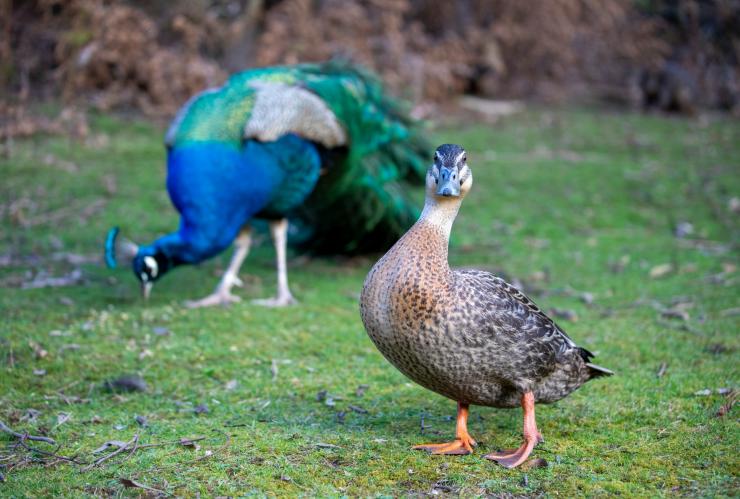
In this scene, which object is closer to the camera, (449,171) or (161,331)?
(449,171)

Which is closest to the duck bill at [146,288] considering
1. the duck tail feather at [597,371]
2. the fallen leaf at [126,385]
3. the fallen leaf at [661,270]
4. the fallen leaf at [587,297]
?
the fallen leaf at [126,385]

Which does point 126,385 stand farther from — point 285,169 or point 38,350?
point 285,169

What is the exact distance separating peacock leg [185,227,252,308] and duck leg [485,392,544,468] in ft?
11.2

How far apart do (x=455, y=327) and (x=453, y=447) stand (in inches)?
24.4

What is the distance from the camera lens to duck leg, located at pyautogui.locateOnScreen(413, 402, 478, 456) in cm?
416

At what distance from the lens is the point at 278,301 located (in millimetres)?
7117

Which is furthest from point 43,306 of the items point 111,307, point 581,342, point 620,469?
point 620,469

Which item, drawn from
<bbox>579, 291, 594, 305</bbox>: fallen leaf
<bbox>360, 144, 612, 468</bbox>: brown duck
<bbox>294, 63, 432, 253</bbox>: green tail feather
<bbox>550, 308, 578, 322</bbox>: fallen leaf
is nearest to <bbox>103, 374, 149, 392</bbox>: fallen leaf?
<bbox>360, 144, 612, 468</bbox>: brown duck

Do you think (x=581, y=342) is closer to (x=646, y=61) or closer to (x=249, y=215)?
(x=249, y=215)

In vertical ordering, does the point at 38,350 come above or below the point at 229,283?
below

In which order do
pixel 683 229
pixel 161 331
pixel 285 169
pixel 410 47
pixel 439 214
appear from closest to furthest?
pixel 439 214 → pixel 161 331 → pixel 285 169 → pixel 683 229 → pixel 410 47

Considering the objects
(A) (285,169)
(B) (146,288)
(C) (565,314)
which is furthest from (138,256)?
(C) (565,314)

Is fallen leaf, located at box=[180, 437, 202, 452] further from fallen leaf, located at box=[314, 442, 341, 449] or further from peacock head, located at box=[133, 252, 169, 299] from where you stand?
peacock head, located at box=[133, 252, 169, 299]

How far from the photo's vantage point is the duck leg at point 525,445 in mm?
4023
